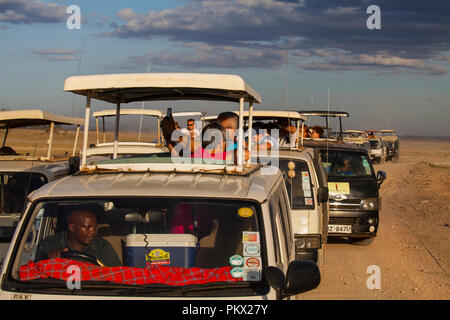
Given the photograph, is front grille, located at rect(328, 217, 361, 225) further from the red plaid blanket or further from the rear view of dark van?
the red plaid blanket

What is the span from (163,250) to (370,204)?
8.29 meters

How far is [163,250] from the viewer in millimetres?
4133

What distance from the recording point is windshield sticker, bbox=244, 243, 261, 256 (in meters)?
3.89

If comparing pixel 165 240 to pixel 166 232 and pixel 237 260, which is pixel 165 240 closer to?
pixel 166 232

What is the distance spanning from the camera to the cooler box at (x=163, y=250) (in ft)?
13.5

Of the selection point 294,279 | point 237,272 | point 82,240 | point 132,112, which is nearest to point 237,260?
point 237,272

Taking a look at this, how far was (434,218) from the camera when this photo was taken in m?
16.8

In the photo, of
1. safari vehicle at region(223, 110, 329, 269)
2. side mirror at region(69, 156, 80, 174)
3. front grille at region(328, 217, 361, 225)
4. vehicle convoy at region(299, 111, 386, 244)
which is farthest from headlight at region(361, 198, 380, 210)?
side mirror at region(69, 156, 80, 174)

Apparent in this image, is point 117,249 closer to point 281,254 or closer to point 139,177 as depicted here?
point 139,177

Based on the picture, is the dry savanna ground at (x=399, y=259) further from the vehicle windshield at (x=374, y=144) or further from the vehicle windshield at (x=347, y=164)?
the vehicle windshield at (x=374, y=144)
